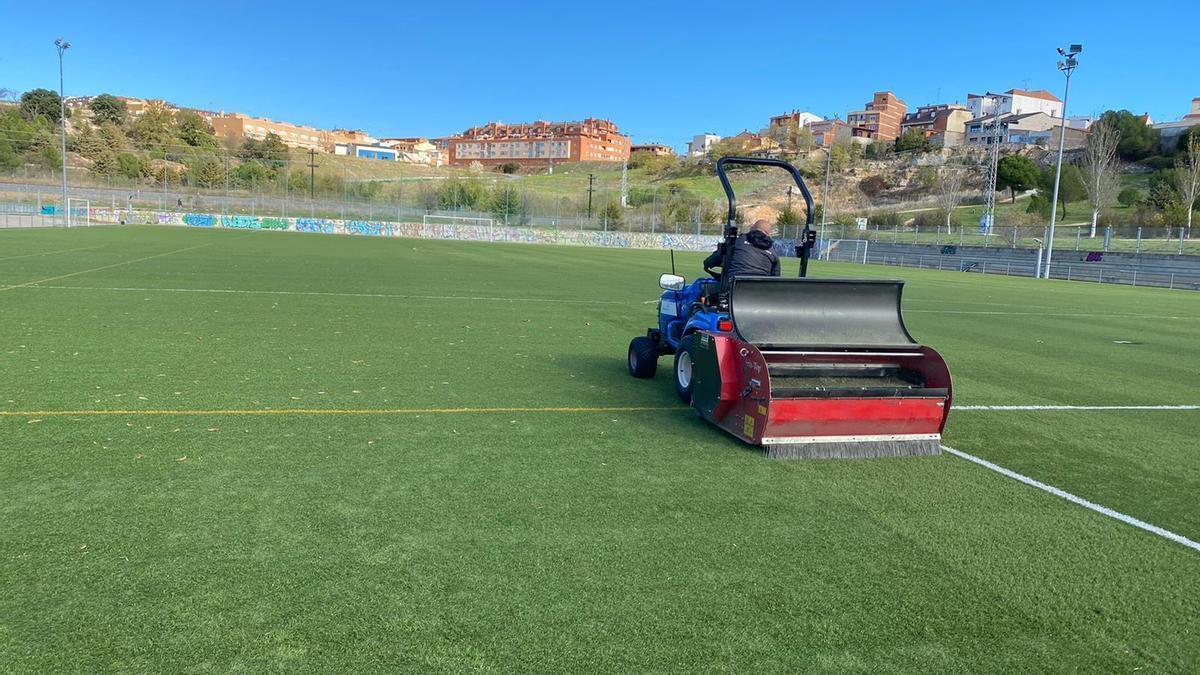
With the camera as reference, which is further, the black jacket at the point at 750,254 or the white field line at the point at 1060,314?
the white field line at the point at 1060,314

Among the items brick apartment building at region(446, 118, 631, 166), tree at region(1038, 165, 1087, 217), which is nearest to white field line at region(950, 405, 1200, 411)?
tree at region(1038, 165, 1087, 217)

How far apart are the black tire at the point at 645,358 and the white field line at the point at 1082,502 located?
3.16 m

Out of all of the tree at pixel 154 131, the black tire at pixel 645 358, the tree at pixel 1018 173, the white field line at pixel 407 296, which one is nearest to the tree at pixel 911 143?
the tree at pixel 1018 173

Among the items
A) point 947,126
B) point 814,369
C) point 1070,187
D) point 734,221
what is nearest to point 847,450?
point 814,369

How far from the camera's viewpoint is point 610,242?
62.8 metres

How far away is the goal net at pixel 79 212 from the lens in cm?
5203

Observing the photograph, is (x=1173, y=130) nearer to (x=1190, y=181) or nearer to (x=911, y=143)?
(x=911, y=143)

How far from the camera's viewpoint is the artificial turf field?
9.63 ft

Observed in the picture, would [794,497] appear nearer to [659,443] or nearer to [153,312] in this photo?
[659,443]

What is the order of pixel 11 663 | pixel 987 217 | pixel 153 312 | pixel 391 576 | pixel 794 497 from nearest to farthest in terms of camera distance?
pixel 11 663
pixel 391 576
pixel 794 497
pixel 153 312
pixel 987 217

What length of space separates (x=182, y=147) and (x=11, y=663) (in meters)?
101

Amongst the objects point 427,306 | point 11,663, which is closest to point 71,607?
point 11,663

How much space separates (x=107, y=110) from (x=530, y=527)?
130 m

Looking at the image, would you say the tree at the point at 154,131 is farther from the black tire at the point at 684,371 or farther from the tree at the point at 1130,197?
the tree at the point at 1130,197
